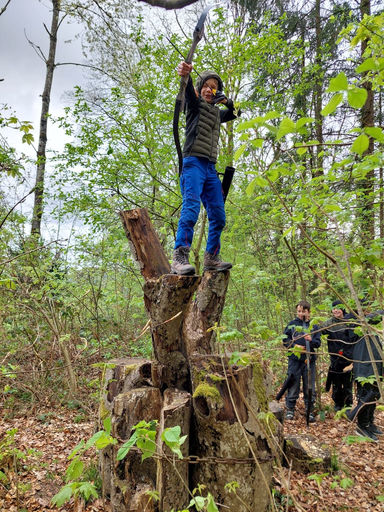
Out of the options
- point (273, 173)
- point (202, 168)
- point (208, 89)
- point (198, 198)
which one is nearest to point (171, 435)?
point (273, 173)

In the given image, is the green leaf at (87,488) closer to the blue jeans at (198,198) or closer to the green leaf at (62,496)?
the green leaf at (62,496)

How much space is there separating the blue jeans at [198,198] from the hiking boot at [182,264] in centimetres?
7

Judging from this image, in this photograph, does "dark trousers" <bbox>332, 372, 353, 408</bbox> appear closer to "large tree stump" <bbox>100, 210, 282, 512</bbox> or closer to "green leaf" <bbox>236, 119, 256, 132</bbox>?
"large tree stump" <bbox>100, 210, 282, 512</bbox>

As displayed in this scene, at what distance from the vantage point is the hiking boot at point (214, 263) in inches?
122

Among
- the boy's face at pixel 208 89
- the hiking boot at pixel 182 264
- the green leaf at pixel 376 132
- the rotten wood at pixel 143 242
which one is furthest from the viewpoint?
the boy's face at pixel 208 89

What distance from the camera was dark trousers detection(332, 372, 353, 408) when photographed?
Result: 16.8ft

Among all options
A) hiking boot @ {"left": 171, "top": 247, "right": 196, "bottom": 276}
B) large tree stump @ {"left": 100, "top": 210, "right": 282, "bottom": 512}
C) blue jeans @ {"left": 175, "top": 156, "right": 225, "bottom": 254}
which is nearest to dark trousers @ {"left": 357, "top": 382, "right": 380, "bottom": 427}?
large tree stump @ {"left": 100, "top": 210, "right": 282, "bottom": 512}

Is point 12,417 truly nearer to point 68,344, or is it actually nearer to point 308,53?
point 68,344

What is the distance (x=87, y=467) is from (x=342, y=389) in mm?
4221

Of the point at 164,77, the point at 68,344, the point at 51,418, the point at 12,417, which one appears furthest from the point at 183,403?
the point at 164,77

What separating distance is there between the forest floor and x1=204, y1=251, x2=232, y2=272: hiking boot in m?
1.77

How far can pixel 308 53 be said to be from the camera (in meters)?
9.23

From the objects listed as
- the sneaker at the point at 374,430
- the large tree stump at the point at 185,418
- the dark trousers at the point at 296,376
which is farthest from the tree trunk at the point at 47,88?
the sneaker at the point at 374,430

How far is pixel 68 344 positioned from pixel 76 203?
9.86 ft
